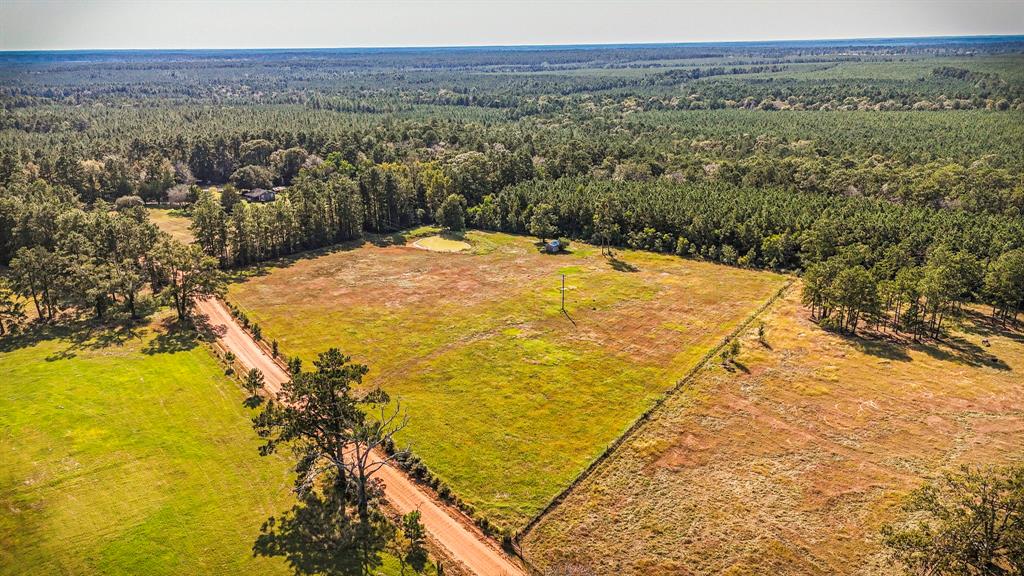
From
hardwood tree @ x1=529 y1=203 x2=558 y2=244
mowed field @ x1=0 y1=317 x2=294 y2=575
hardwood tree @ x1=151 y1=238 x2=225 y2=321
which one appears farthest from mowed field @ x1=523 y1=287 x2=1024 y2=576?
hardwood tree @ x1=151 y1=238 x2=225 y2=321

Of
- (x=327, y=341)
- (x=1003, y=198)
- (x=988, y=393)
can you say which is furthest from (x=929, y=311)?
(x=327, y=341)

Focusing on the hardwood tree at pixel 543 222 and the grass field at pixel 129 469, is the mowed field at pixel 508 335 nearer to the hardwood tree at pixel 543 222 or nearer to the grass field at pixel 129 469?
the hardwood tree at pixel 543 222

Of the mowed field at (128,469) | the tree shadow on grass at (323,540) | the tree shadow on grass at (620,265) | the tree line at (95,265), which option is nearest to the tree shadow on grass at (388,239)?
the tree line at (95,265)

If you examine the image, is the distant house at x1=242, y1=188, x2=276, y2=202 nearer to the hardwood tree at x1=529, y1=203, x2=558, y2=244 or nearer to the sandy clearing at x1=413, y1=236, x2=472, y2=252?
the sandy clearing at x1=413, y1=236, x2=472, y2=252

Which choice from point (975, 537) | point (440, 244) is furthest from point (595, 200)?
point (975, 537)

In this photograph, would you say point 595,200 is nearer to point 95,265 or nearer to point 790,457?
point 790,457

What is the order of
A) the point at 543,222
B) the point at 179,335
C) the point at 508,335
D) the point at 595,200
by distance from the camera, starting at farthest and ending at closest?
the point at 595,200, the point at 543,222, the point at 508,335, the point at 179,335

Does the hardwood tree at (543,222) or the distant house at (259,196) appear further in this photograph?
the distant house at (259,196)
